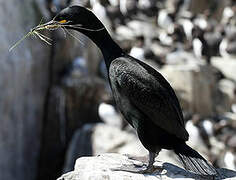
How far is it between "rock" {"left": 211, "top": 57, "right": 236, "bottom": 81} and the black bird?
425 inches

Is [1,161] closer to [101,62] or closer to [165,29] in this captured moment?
[101,62]

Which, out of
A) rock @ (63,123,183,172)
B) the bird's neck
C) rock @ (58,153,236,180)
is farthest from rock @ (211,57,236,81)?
the bird's neck

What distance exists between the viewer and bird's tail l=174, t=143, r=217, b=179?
4.10m

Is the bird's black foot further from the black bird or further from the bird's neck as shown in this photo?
the bird's neck

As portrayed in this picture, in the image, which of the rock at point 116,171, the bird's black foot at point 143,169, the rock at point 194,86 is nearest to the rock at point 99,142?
the rock at point 194,86

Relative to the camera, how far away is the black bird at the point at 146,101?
13.8 feet

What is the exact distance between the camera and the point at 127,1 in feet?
65.5

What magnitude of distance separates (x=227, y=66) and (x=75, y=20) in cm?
1152

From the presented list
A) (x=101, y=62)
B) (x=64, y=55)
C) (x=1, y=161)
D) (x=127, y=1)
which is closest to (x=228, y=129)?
(x=101, y=62)

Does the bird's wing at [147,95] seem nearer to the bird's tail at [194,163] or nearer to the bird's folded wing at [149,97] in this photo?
the bird's folded wing at [149,97]

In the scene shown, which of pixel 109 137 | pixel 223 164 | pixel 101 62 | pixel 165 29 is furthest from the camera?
pixel 165 29

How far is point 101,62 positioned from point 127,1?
792cm

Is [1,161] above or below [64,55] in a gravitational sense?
below

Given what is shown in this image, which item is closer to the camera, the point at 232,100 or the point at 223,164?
the point at 223,164
